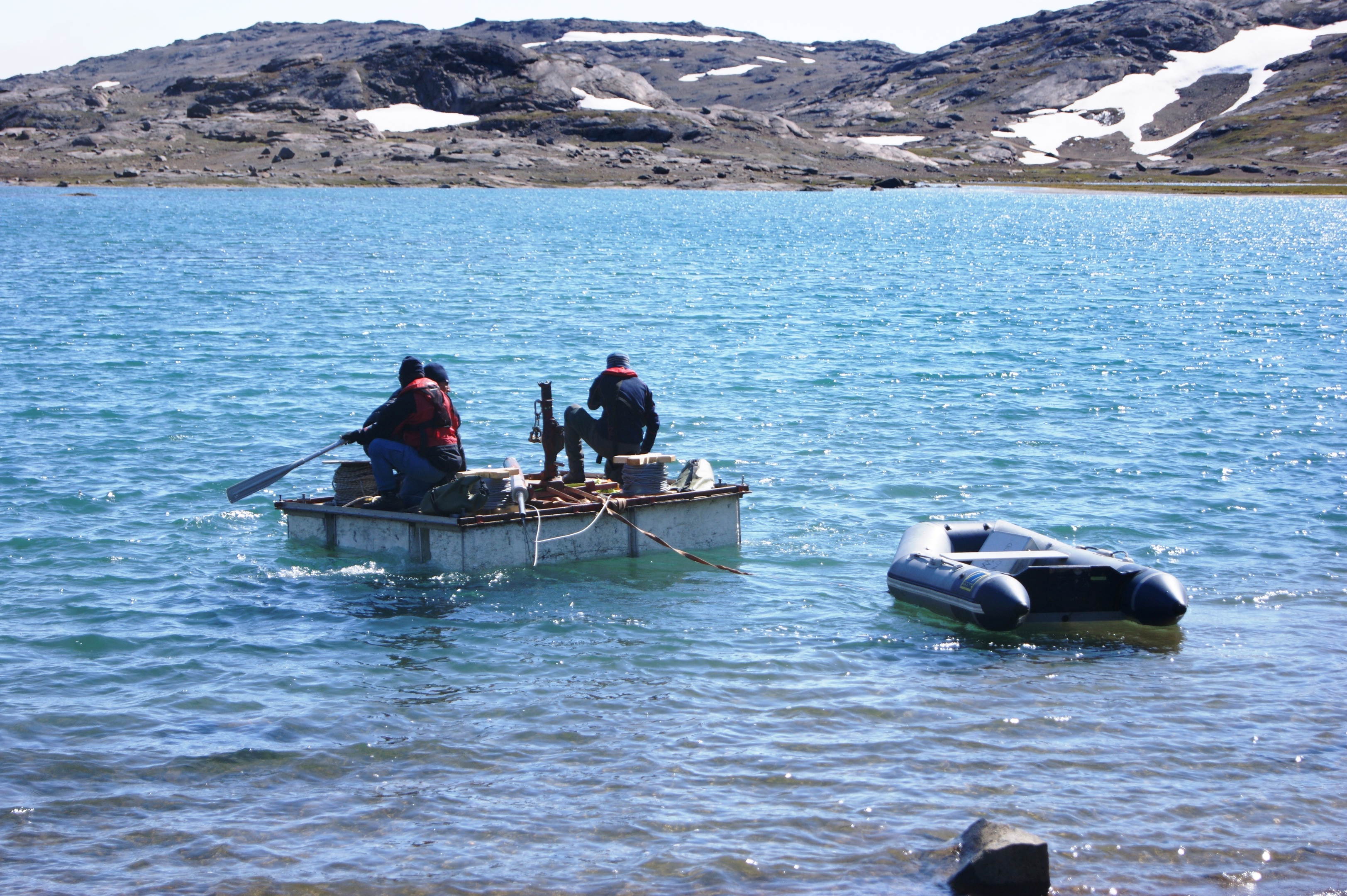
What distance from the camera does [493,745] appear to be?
9664mm

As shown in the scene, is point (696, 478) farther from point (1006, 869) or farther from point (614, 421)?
point (1006, 869)

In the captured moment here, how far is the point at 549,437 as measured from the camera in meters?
15.3

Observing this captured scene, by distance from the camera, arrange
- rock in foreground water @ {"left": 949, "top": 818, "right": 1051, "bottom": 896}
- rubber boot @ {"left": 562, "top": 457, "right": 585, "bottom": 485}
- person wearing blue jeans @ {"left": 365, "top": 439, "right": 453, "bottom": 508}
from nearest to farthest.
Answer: rock in foreground water @ {"left": 949, "top": 818, "right": 1051, "bottom": 896}, person wearing blue jeans @ {"left": 365, "top": 439, "right": 453, "bottom": 508}, rubber boot @ {"left": 562, "top": 457, "right": 585, "bottom": 485}

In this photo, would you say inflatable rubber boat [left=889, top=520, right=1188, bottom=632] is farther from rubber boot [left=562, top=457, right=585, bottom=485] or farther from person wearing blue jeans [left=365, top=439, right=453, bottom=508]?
person wearing blue jeans [left=365, top=439, right=453, bottom=508]

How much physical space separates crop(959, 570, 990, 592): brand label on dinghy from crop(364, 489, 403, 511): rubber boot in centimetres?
616

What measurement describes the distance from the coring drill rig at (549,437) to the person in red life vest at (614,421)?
0.44ft

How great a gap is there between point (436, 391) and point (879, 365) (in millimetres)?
18522

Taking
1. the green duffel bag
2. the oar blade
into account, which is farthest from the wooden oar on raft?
the green duffel bag

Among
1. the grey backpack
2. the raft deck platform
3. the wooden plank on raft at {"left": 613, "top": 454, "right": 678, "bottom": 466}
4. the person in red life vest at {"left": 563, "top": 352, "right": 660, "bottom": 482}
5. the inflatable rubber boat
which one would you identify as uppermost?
the person in red life vest at {"left": 563, "top": 352, "right": 660, "bottom": 482}

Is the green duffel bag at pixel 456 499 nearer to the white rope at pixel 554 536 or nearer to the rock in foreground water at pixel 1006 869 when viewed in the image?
the white rope at pixel 554 536

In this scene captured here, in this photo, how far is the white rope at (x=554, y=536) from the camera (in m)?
13.5

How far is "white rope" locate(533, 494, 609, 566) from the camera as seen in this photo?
13539 mm

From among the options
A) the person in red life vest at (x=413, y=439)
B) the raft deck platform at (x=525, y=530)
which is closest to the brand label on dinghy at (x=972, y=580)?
the raft deck platform at (x=525, y=530)

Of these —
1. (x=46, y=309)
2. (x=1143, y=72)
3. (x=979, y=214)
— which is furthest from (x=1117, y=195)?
(x=46, y=309)
